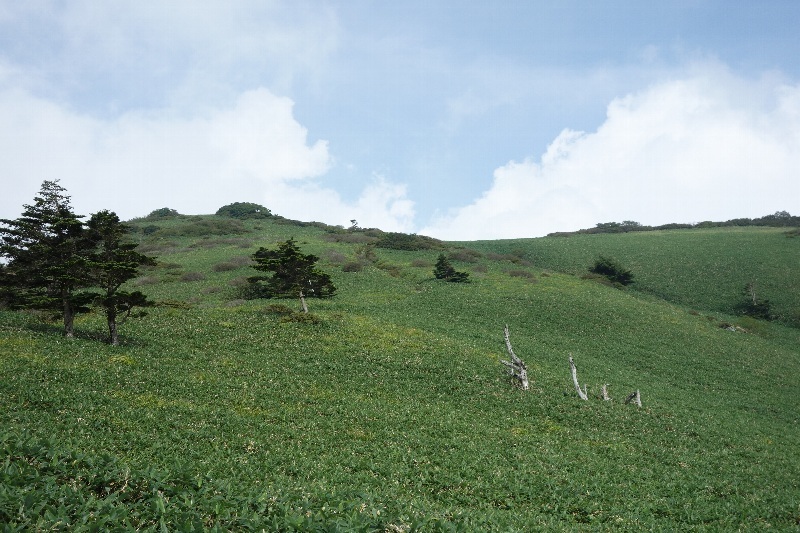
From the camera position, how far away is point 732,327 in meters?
58.2

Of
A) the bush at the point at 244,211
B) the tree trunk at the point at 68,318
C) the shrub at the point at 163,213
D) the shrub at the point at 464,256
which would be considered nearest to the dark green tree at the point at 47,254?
the tree trunk at the point at 68,318

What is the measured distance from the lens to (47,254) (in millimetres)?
29266

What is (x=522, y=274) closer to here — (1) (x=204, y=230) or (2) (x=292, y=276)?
(2) (x=292, y=276)

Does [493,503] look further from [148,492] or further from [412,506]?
[148,492]

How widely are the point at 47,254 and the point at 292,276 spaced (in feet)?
67.9

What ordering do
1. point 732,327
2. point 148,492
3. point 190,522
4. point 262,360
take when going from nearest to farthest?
point 190,522, point 148,492, point 262,360, point 732,327

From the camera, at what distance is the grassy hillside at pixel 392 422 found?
10.7m

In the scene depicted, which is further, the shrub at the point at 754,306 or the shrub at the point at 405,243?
the shrub at the point at 405,243

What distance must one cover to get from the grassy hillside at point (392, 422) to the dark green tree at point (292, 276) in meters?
2.70

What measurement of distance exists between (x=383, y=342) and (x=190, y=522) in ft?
94.4

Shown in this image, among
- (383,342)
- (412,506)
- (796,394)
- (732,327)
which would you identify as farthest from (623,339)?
(412,506)

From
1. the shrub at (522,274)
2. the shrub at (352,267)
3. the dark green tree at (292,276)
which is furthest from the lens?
the shrub at (522,274)

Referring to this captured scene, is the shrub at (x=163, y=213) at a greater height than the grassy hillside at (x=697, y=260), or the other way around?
the shrub at (x=163, y=213)

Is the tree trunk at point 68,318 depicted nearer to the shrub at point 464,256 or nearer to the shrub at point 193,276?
the shrub at point 193,276
